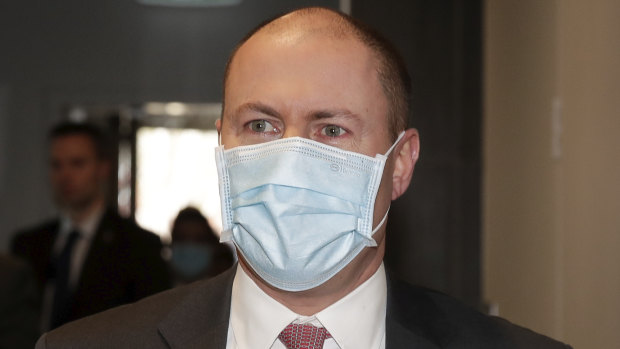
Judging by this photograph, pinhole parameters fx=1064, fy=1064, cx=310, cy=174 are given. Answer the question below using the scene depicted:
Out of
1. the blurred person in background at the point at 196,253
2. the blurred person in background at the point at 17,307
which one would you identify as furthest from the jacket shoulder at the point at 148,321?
the blurred person in background at the point at 196,253

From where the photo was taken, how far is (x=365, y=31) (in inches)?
81.6

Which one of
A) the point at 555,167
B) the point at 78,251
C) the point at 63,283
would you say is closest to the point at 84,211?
the point at 78,251

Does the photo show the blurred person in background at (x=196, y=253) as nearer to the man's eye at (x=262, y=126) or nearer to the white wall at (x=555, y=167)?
the white wall at (x=555, y=167)

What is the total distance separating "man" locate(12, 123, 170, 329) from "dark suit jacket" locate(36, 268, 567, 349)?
77.8 inches

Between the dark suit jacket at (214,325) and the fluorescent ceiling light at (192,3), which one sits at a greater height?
the fluorescent ceiling light at (192,3)

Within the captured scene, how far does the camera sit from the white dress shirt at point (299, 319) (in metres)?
1.94

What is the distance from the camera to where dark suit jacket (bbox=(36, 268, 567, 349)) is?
1.94 metres

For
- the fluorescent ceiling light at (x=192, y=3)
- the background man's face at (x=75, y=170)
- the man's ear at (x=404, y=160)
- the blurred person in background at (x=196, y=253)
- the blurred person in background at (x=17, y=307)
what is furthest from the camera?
the fluorescent ceiling light at (x=192, y=3)

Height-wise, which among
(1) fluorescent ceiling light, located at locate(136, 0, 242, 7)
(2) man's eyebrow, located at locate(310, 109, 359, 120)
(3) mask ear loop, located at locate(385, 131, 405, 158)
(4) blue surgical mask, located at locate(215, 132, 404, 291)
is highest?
(1) fluorescent ceiling light, located at locate(136, 0, 242, 7)

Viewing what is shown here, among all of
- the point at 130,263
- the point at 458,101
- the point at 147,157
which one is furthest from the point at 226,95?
the point at 147,157

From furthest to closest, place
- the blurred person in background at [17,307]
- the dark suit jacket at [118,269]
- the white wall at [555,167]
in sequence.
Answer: the dark suit jacket at [118,269] → the blurred person in background at [17,307] → the white wall at [555,167]

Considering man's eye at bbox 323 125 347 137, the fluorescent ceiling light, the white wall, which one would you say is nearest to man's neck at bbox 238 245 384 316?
man's eye at bbox 323 125 347 137

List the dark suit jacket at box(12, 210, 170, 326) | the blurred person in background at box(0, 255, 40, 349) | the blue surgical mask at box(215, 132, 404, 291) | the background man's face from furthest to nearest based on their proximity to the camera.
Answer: the background man's face
the dark suit jacket at box(12, 210, 170, 326)
the blurred person in background at box(0, 255, 40, 349)
the blue surgical mask at box(215, 132, 404, 291)

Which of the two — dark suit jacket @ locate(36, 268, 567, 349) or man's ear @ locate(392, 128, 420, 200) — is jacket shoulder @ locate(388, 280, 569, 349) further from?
man's ear @ locate(392, 128, 420, 200)
